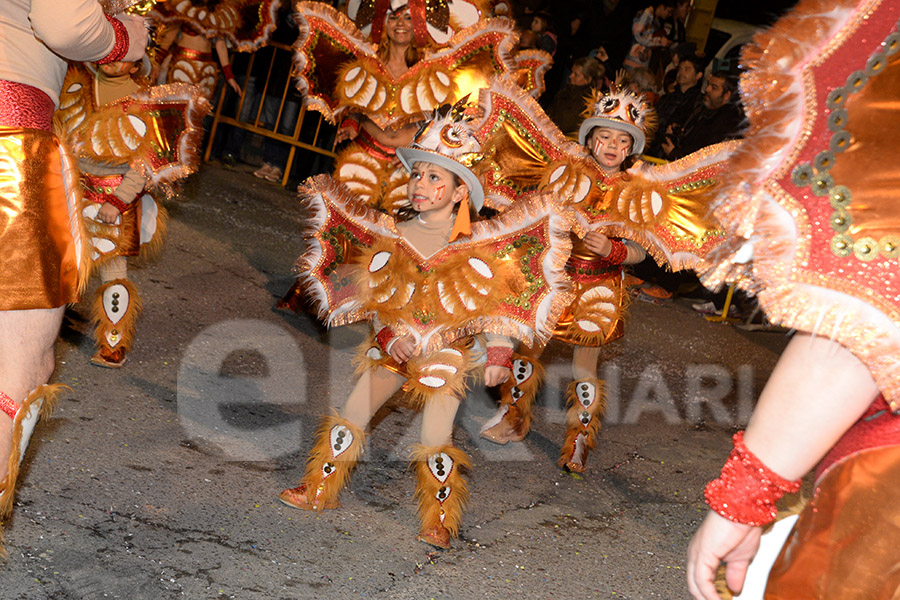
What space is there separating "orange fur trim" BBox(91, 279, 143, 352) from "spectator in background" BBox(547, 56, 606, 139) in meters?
5.33

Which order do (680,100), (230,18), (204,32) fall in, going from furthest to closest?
(680,100) < (230,18) < (204,32)

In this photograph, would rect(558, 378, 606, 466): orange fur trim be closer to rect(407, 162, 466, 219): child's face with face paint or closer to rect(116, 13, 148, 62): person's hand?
rect(407, 162, 466, 219): child's face with face paint

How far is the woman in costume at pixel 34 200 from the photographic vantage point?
83.8 inches

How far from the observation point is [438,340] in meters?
3.55

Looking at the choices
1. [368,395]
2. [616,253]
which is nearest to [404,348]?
[368,395]

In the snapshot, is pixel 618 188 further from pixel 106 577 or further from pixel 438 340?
pixel 106 577

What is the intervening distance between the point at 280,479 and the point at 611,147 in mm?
2255

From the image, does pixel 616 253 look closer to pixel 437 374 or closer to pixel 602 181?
pixel 602 181

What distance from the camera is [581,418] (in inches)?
185

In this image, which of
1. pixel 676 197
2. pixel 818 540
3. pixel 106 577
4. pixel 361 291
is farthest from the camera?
pixel 676 197

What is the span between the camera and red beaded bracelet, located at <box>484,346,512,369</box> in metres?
3.63

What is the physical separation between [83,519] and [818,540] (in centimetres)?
A: 248

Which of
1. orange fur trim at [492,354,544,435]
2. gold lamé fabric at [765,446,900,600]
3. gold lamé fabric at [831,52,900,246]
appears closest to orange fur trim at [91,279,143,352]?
orange fur trim at [492,354,544,435]

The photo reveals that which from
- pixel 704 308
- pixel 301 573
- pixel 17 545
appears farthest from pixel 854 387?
pixel 704 308
